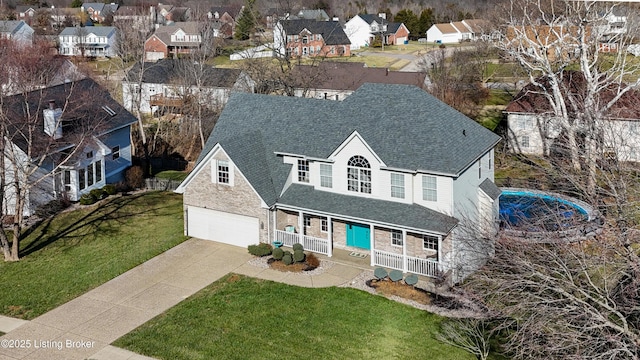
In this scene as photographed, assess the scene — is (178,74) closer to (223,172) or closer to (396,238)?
(223,172)

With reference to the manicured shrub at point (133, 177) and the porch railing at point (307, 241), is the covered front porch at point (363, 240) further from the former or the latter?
the manicured shrub at point (133, 177)

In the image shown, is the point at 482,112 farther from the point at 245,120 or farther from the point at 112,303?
the point at 112,303

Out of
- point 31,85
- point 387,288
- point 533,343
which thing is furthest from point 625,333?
point 31,85

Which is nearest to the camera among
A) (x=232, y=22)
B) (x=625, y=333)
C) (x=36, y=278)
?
(x=625, y=333)

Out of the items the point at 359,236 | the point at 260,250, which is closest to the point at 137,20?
the point at 260,250

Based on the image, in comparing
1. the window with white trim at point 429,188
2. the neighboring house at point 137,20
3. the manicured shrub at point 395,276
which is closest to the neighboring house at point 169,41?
the neighboring house at point 137,20

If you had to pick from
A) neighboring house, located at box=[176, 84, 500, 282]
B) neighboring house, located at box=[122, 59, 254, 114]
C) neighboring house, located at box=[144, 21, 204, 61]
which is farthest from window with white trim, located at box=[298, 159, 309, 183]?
neighboring house, located at box=[144, 21, 204, 61]

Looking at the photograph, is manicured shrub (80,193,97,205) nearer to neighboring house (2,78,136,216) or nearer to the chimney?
neighboring house (2,78,136,216)
